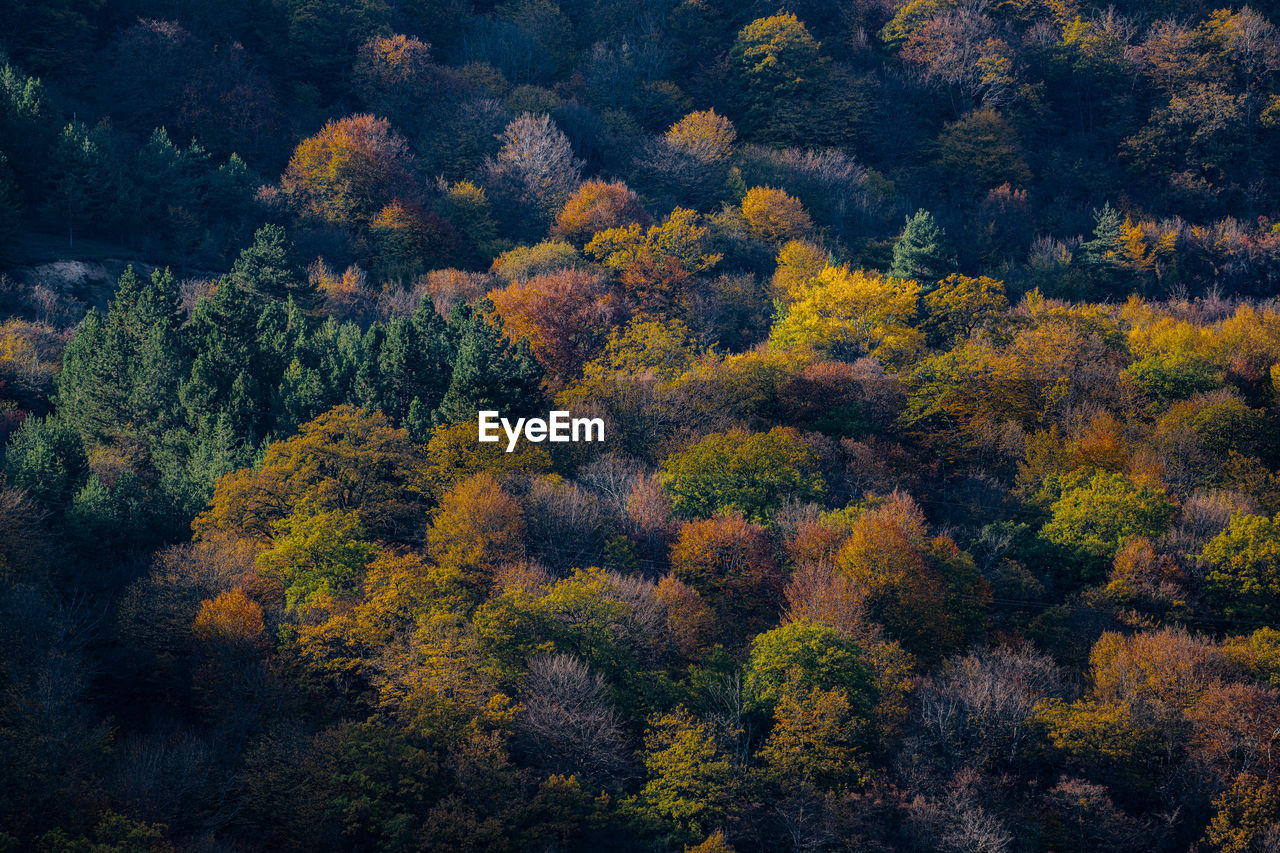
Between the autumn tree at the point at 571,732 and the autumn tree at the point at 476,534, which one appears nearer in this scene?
the autumn tree at the point at 571,732

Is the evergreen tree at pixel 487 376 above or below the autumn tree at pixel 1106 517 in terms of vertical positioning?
above

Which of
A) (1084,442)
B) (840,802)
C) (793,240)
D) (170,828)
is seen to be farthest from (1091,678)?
(793,240)

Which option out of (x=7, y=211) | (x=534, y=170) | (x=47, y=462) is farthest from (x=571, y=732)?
(x=534, y=170)

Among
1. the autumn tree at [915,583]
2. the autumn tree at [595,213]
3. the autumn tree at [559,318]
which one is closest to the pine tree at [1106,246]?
the autumn tree at [595,213]

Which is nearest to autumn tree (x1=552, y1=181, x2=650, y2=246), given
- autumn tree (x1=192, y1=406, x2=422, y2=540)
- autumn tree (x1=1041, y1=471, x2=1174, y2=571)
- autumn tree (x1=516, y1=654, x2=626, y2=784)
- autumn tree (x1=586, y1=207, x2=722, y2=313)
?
autumn tree (x1=586, y1=207, x2=722, y2=313)

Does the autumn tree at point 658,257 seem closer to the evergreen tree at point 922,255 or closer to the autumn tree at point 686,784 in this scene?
the evergreen tree at point 922,255

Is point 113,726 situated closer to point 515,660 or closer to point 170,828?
point 170,828

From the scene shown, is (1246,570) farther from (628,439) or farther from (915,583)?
(628,439)
